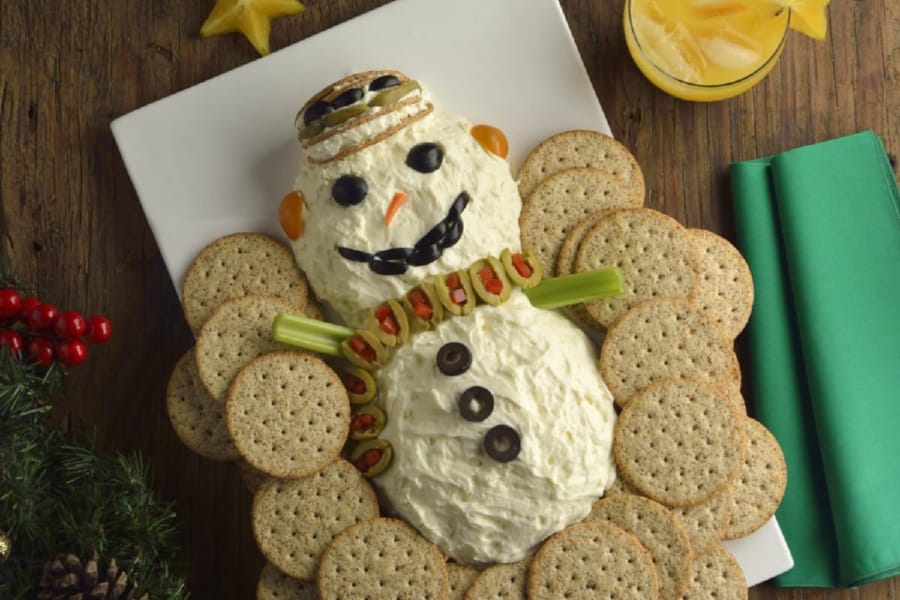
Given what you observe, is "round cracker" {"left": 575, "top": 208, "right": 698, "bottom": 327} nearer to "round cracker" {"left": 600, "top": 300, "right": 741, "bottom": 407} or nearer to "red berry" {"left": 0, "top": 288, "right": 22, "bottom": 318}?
"round cracker" {"left": 600, "top": 300, "right": 741, "bottom": 407}

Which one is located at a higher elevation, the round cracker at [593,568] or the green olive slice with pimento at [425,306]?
the green olive slice with pimento at [425,306]

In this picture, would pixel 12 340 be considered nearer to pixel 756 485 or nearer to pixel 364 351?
pixel 364 351

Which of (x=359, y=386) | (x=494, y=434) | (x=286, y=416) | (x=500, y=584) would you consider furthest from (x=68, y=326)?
(x=500, y=584)

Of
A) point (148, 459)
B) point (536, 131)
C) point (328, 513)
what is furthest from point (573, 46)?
point (148, 459)

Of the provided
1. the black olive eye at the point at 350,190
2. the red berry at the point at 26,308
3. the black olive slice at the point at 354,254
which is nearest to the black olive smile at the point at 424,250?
the black olive slice at the point at 354,254

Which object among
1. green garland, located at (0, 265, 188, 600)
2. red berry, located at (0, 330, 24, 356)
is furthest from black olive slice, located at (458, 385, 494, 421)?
red berry, located at (0, 330, 24, 356)

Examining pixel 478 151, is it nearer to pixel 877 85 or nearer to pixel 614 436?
pixel 614 436

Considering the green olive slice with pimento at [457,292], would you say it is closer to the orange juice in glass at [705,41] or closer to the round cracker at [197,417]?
the round cracker at [197,417]
